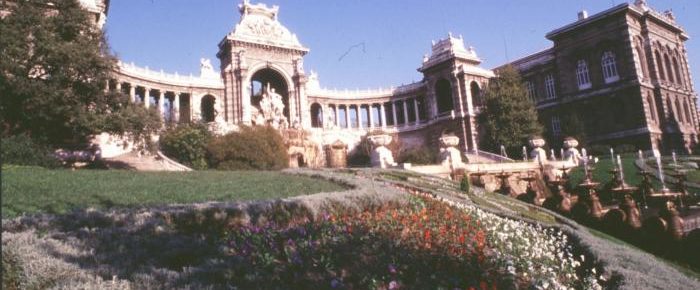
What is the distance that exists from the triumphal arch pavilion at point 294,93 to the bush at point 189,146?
10.4 metres

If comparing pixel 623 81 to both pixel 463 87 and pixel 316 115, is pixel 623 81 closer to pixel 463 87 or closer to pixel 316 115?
pixel 463 87

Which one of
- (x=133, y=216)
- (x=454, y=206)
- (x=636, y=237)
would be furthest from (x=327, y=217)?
(x=636, y=237)

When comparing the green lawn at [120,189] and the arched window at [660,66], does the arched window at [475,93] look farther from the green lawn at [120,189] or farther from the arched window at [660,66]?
the green lawn at [120,189]

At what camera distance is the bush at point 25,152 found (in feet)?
57.7

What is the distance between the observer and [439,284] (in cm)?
615

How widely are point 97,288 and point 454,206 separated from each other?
9.45m

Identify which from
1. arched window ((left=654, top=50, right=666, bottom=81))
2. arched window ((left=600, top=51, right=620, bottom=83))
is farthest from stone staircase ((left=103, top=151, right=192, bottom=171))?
arched window ((left=654, top=50, right=666, bottom=81))

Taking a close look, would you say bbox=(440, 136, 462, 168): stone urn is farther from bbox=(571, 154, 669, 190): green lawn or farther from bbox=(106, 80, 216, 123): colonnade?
bbox=(106, 80, 216, 123): colonnade

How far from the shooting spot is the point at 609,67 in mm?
45344

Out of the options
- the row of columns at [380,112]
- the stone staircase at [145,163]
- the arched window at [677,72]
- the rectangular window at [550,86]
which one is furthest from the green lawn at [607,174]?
the row of columns at [380,112]

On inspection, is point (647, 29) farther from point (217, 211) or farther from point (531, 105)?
point (217, 211)

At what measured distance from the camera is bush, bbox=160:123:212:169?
102 feet

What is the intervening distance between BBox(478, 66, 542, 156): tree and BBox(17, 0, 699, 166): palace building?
85.9 inches

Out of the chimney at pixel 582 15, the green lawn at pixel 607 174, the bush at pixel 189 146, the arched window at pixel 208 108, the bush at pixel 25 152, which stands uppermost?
the chimney at pixel 582 15
